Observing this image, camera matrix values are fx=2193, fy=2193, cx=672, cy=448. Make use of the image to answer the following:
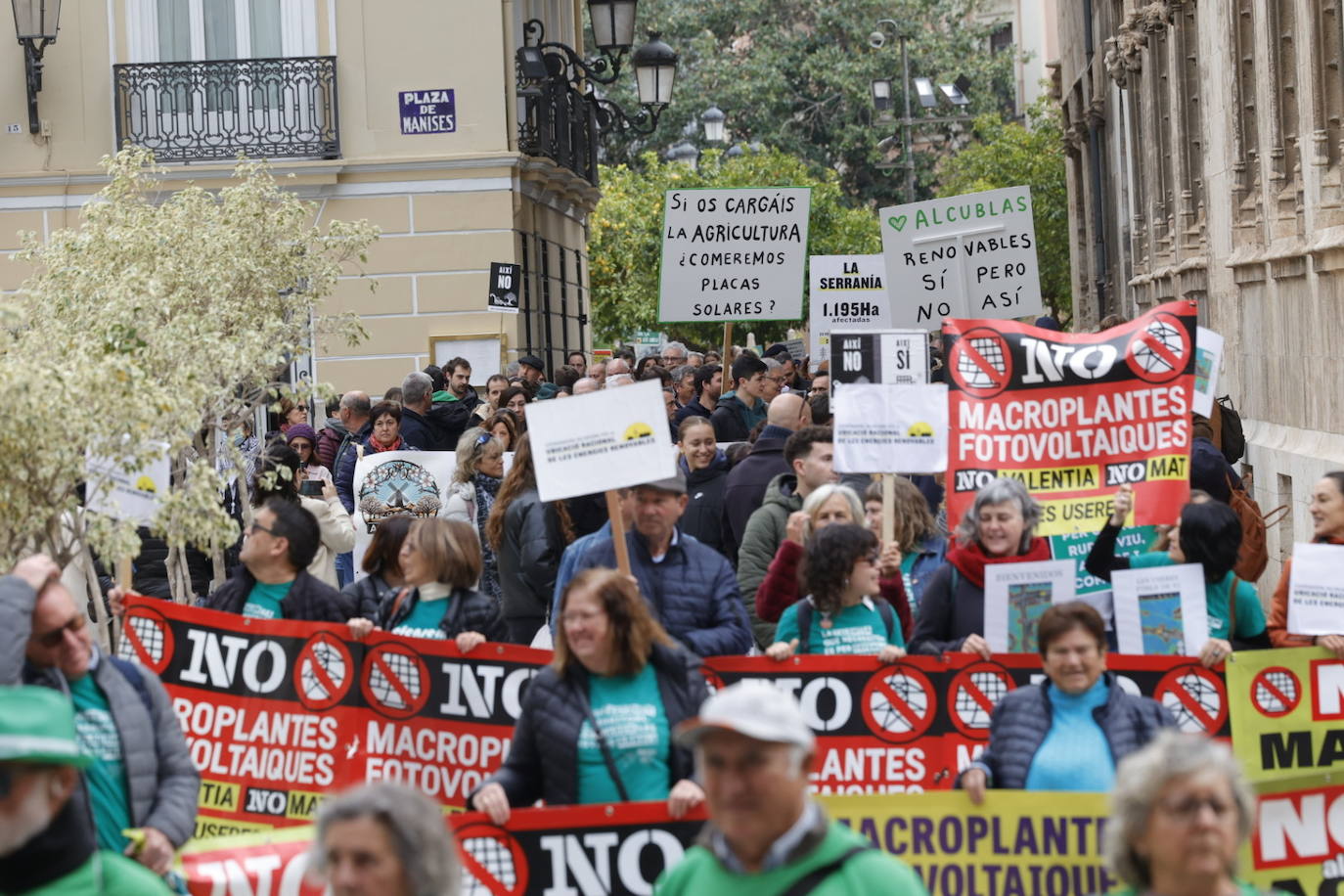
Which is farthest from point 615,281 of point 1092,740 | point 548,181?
point 1092,740

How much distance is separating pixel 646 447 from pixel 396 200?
16.7 metres

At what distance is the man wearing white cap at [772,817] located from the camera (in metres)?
4.20

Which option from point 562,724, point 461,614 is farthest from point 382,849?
point 461,614

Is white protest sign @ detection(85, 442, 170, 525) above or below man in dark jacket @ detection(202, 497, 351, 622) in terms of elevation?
above

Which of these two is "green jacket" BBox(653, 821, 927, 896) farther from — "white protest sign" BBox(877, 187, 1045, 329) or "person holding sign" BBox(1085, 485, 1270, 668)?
"white protest sign" BBox(877, 187, 1045, 329)

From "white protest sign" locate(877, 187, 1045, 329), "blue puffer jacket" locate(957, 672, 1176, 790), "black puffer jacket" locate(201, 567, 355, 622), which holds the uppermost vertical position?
"white protest sign" locate(877, 187, 1045, 329)

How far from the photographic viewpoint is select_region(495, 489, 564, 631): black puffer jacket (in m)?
10.7

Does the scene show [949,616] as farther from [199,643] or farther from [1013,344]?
[199,643]

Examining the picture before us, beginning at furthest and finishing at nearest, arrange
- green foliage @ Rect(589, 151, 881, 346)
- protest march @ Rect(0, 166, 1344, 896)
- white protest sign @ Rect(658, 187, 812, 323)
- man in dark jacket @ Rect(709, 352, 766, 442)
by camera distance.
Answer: green foliage @ Rect(589, 151, 881, 346)
white protest sign @ Rect(658, 187, 812, 323)
man in dark jacket @ Rect(709, 352, 766, 442)
protest march @ Rect(0, 166, 1344, 896)

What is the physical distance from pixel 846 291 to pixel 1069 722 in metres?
14.6

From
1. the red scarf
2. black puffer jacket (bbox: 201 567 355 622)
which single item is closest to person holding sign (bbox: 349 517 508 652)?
black puffer jacket (bbox: 201 567 355 622)

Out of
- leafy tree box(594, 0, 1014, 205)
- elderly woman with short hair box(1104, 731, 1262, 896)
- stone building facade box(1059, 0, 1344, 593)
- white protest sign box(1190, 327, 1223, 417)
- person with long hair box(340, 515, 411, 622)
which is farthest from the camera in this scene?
leafy tree box(594, 0, 1014, 205)

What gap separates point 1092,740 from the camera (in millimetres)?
6484

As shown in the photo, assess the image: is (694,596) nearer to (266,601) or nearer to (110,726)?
(266,601)
